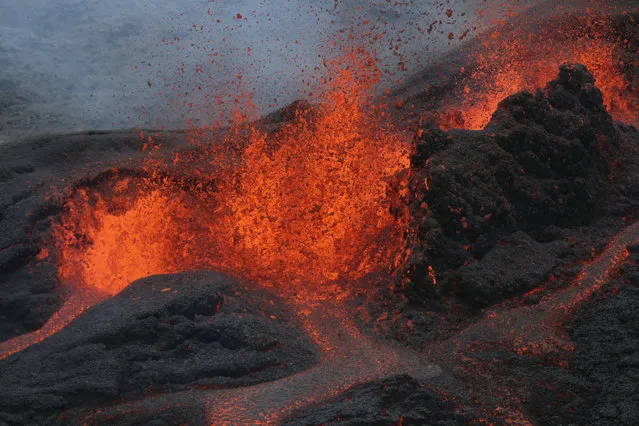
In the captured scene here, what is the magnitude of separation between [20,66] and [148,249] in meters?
7.94

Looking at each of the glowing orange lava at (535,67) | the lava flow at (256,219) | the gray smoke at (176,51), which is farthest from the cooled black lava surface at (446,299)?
the gray smoke at (176,51)

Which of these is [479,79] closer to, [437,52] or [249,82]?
[437,52]

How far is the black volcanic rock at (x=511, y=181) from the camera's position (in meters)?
4.07

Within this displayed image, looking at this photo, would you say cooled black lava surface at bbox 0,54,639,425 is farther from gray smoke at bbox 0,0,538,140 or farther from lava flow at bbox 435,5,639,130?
gray smoke at bbox 0,0,538,140

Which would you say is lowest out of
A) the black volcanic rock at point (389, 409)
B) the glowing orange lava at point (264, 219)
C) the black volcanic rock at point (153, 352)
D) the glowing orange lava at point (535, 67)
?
the black volcanic rock at point (389, 409)

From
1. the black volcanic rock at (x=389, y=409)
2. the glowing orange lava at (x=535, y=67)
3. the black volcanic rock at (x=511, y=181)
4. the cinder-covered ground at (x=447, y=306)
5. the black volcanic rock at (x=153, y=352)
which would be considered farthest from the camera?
the glowing orange lava at (x=535, y=67)

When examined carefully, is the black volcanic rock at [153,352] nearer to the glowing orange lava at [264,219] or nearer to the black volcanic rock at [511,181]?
the glowing orange lava at [264,219]

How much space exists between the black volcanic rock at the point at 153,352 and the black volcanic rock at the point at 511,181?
3.92ft

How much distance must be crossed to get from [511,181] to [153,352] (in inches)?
115

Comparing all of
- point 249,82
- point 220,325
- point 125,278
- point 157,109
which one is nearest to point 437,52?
point 249,82

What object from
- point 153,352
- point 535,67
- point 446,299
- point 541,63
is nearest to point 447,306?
point 446,299

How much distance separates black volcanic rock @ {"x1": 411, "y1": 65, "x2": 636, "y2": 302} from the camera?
4066 millimetres

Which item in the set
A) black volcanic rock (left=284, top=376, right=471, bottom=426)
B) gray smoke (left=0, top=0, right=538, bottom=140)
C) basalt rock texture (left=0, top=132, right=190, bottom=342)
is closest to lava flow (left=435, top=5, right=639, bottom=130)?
gray smoke (left=0, top=0, right=538, bottom=140)

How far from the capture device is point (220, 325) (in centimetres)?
368
